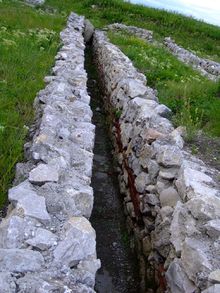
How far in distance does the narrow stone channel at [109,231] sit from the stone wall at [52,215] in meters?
1.40

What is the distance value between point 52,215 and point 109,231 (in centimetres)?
275

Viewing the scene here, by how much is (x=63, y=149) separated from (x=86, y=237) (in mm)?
1902

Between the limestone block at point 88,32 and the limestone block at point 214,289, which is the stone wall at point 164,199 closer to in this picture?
the limestone block at point 214,289

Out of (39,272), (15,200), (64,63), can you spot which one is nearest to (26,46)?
(64,63)

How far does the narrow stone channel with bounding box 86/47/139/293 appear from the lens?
5.74m

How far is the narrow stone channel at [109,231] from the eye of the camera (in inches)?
226

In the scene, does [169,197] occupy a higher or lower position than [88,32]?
higher

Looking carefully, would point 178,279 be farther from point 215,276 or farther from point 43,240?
point 43,240

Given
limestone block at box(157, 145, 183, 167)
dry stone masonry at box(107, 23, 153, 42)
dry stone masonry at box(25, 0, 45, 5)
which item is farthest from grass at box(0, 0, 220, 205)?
dry stone masonry at box(25, 0, 45, 5)

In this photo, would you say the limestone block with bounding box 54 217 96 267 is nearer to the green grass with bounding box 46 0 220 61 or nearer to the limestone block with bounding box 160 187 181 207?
the limestone block with bounding box 160 187 181 207

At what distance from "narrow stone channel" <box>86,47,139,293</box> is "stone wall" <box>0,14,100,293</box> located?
1.40 meters

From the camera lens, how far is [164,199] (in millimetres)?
5520

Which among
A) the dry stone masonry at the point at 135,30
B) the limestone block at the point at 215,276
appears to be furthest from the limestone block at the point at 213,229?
→ the dry stone masonry at the point at 135,30

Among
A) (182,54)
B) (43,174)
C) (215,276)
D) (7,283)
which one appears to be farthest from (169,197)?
(182,54)
